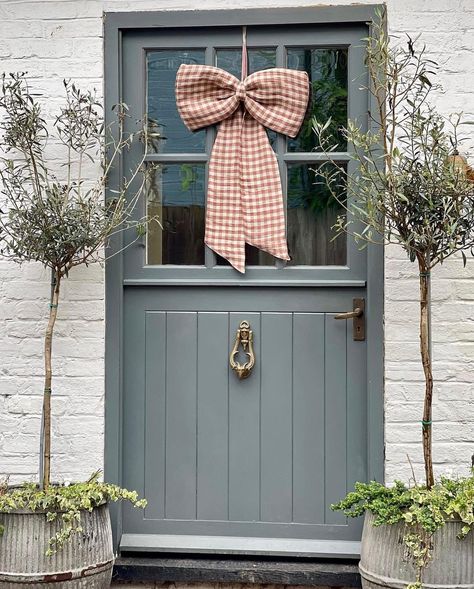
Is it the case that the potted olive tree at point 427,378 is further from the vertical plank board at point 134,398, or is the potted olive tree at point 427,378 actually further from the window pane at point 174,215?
the vertical plank board at point 134,398

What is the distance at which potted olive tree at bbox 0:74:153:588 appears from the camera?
11.7 ft

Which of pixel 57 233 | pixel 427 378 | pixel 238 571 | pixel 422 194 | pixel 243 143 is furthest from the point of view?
pixel 243 143

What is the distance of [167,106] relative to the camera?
4133 millimetres

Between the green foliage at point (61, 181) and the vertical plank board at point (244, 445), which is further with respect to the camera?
the vertical plank board at point (244, 445)

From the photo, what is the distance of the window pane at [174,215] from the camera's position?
414 centimetres

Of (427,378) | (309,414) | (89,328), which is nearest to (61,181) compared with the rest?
(89,328)

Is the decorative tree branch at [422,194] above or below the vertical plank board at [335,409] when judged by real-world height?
above

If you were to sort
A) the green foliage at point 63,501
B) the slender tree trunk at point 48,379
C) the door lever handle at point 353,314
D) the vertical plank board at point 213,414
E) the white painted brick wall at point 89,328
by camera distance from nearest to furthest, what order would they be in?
the green foliage at point 63,501 < the slender tree trunk at point 48,379 < the white painted brick wall at point 89,328 < the door lever handle at point 353,314 < the vertical plank board at point 213,414

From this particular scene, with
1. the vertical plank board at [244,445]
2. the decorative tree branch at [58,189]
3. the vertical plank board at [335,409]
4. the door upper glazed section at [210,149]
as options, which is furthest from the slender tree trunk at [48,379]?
the vertical plank board at [335,409]

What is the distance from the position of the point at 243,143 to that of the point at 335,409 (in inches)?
47.6

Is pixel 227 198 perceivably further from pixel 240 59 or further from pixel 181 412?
pixel 181 412

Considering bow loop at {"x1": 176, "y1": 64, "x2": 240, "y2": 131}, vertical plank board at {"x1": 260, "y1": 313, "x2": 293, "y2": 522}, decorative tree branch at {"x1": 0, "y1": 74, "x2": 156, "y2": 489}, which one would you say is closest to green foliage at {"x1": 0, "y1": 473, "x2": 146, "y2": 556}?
decorative tree branch at {"x1": 0, "y1": 74, "x2": 156, "y2": 489}

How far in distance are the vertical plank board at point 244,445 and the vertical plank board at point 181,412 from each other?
0.17 meters

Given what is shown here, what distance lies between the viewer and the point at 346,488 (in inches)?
160
